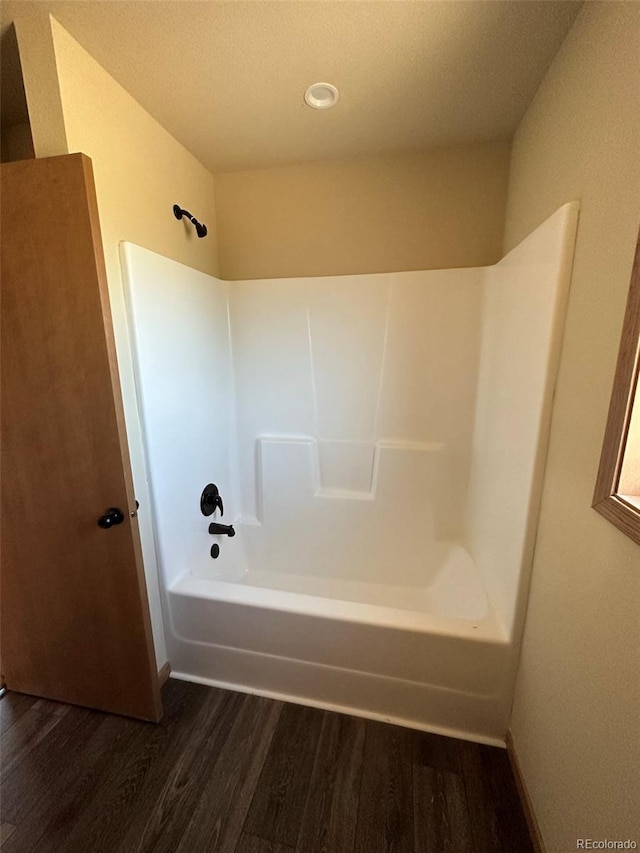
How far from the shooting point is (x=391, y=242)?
1.90 m

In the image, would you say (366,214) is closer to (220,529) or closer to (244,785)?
(220,529)

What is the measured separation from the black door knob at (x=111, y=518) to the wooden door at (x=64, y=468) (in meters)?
0.02

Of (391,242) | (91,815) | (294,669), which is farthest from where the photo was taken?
(391,242)

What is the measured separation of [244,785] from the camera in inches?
48.4

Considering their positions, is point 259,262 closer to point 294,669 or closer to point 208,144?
point 208,144

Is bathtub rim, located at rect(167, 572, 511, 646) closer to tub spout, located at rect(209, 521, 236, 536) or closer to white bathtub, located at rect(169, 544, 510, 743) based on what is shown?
white bathtub, located at rect(169, 544, 510, 743)

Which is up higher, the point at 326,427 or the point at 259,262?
the point at 259,262

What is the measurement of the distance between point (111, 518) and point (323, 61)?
5.73ft

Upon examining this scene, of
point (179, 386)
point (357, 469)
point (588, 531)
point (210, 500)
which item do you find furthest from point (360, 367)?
point (588, 531)

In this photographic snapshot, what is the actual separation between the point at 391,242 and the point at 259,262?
0.76 m

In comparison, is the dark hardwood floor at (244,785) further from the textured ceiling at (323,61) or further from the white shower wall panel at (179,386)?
the textured ceiling at (323,61)

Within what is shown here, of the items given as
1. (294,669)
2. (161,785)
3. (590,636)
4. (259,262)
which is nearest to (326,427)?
(259,262)

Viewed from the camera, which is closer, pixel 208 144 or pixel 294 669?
pixel 294 669

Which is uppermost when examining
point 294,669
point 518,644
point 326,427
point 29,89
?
point 29,89
